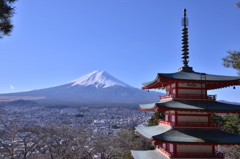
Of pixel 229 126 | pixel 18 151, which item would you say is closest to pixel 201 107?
pixel 18 151

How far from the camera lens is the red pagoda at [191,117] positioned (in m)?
8.65

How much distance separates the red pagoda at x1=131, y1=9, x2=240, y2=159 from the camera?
865 centimetres

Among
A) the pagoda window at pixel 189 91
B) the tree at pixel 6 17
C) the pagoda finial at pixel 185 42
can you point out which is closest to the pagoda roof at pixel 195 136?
the pagoda window at pixel 189 91

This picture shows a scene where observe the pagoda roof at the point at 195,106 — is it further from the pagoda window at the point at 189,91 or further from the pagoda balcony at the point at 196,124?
the pagoda balcony at the point at 196,124

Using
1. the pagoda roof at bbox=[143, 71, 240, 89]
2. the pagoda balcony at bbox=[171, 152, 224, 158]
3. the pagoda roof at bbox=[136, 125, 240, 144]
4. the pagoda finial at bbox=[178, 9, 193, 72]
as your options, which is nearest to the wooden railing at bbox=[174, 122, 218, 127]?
the pagoda roof at bbox=[136, 125, 240, 144]

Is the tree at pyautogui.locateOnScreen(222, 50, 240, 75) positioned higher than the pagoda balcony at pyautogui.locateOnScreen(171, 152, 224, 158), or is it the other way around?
the tree at pyautogui.locateOnScreen(222, 50, 240, 75)

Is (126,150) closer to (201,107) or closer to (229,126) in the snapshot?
(229,126)

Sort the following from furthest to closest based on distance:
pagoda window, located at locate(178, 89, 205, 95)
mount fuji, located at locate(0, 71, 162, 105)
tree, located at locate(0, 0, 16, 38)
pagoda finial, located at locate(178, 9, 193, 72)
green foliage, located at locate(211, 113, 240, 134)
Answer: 1. mount fuji, located at locate(0, 71, 162, 105)
2. green foliage, located at locate(211, 113, 240, 134)
3. pagoda finial, located at locate(178, 9, 193, 72)
4. pagoda window, located at locate(178, 89, 205, 95)
5. tree, located at locate(0, 0, 16, 38)

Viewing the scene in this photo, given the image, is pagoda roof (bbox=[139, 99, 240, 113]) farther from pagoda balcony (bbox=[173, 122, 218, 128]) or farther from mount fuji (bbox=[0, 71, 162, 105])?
mount fuji (bbox=[0, 71, 162, 105])

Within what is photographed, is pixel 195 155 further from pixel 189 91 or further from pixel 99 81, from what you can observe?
pixel 99 81

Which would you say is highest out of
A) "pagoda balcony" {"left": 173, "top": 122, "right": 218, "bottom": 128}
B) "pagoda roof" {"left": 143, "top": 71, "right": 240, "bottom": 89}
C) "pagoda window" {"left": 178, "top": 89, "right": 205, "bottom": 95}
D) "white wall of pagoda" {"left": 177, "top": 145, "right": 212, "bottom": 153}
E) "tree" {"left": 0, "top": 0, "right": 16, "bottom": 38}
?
"tree" {"left": 0, "top": 0, "right": 16, "bottom": 38}

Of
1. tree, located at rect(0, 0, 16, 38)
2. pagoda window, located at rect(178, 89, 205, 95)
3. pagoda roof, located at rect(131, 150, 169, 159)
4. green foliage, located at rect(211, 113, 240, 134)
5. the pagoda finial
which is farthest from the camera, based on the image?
green foliage, located at rect(211, 113, 240, 134)

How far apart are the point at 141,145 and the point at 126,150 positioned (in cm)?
157

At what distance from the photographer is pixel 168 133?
905cm
